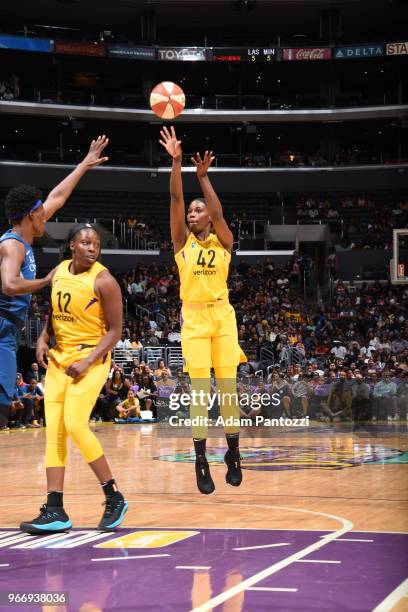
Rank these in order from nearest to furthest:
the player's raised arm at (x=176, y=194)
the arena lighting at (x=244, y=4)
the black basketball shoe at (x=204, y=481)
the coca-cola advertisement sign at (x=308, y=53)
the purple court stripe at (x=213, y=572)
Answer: the purple court stripe at (x=213, y=572) → the black basketball shoe at (x=204, y=481) → the player's raised arm at (x=176, y=194) → the arena lighting at (x=244, y=4) → the coca-cola advertisement sign at (x=308, y=53)

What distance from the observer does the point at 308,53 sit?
1574 inches

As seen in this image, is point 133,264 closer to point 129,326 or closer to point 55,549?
point 129,326

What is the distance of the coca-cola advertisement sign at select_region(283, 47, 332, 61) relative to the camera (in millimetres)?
39812

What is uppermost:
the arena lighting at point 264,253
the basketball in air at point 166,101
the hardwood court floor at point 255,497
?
the basketball in air at point 166,101

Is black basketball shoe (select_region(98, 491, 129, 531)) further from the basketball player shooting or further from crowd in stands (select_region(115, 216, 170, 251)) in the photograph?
crowd in stands (select_region(115, 216, 170, 251))

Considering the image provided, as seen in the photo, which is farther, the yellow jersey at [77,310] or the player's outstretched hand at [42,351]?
the player's outstretched hand at [42,351]

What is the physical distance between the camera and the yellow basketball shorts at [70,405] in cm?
633

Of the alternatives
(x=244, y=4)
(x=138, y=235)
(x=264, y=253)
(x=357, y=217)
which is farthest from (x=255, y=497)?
(x=244, y=4)

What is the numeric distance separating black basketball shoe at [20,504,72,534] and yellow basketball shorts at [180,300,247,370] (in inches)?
88.7

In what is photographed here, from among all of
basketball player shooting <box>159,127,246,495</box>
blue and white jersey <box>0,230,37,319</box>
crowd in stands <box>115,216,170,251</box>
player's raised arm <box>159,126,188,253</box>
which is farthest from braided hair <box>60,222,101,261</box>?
crowd in stands <box>115,216,170,251</box>

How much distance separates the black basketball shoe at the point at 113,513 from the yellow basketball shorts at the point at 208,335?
2037 mm

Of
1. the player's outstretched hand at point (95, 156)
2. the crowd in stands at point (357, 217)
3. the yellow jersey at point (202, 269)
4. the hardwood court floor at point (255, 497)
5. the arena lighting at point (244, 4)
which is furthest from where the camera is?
the arena lighting at point (244, 4)

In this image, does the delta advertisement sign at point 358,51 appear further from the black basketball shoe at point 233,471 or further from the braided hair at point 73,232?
the braided hair at point 73,232

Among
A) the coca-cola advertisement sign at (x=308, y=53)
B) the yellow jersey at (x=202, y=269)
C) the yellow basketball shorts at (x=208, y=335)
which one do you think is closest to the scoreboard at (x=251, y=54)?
the coca-cola advertisement sign at (x=308, y=53)
